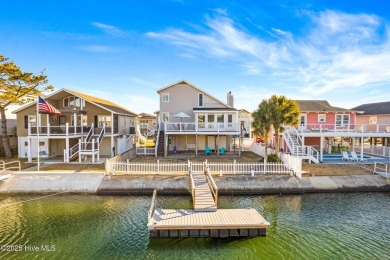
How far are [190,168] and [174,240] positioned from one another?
27.1 ft

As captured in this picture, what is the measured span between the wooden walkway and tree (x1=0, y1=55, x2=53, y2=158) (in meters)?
22.4

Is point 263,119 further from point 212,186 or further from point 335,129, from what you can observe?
point 335,129

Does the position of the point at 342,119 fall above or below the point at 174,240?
above

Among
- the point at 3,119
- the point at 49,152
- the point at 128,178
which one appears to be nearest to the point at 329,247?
the point at 128,178

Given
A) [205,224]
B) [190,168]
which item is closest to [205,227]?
[205,224]

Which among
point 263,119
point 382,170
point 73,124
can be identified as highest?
point 263,119

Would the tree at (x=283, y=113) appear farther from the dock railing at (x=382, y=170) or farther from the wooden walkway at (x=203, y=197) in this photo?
the wooden walkway at (x=203, y=197)

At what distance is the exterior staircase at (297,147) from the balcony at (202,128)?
5626mm

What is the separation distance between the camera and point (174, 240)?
11.8 metres

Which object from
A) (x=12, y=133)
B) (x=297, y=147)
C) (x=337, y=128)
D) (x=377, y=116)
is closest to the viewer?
(x=297, y=147)

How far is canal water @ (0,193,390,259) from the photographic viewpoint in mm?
10570

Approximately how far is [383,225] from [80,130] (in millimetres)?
27624

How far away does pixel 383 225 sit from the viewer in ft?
43.3

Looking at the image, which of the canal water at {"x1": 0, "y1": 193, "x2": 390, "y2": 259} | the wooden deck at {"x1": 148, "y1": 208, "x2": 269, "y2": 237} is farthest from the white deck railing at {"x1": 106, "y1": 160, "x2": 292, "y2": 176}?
the wooden deck at {"x1": 148, "y1": 208, "x2": 269, "y2": 237}
